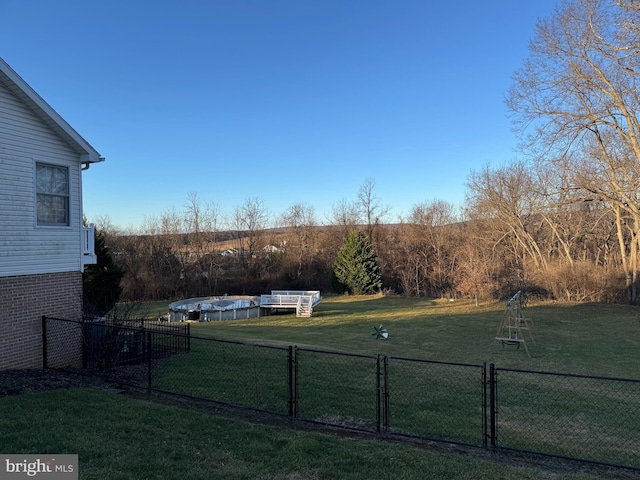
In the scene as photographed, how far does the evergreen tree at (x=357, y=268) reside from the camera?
35250 millimetres

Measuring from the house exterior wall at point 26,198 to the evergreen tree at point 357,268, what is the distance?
1073 inches

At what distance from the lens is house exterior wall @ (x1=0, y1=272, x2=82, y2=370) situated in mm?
8141

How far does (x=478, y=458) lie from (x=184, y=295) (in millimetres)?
33638

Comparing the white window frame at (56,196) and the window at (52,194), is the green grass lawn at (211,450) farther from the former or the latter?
the window at (52,194)

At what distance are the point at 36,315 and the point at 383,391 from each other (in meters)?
7.29

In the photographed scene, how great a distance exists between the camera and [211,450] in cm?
457

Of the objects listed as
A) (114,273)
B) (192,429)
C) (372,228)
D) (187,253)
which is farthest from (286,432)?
(372,228)

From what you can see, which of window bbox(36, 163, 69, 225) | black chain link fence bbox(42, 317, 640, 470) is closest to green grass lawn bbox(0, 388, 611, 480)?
black chain link fence bbox(42, 317, 640, 470)

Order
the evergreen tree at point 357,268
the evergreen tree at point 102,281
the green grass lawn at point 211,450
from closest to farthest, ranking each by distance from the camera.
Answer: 1. the green grass lawn at point 211,450
2. the evergreen tree at point 102,281
3. the evergreen tree at point 357,268

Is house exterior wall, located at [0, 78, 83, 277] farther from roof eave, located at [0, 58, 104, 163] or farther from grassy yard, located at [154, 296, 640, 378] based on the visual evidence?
grassy yard, located at [154, 296, 640, 378]

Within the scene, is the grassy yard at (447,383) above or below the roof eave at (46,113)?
below

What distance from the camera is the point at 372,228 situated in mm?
42531

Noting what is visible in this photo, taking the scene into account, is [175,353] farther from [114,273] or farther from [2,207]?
[114,273]

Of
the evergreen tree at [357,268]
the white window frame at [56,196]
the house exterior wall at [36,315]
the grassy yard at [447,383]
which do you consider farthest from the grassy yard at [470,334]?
the evergreen tree at [357,268]
